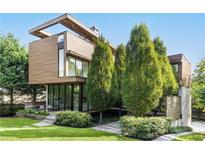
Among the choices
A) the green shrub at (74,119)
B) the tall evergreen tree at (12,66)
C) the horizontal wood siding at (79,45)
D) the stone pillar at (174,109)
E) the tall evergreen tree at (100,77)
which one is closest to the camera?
the stone pillar at (174,109)

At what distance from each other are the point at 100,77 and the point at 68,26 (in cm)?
247

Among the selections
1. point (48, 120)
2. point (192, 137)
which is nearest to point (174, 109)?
point (192, 137)

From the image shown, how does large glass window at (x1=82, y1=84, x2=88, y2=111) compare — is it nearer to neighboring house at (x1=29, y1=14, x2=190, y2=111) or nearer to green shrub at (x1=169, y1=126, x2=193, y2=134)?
neighboring house at (x1=29, y1=14, x2=190, y2=111)

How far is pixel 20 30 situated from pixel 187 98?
6114 mm

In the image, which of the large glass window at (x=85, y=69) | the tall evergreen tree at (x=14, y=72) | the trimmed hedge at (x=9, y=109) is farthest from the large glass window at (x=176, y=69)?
the trimmed hedge at (x=9, y=109)

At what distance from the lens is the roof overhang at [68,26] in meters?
8.59

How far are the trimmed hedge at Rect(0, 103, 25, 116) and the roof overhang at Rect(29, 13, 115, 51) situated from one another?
351 cm

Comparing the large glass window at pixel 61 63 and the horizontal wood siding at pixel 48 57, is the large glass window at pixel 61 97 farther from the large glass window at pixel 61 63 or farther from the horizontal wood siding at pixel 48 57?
the large glass window at pixel 61 63

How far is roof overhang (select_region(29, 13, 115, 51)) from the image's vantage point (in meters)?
8.59

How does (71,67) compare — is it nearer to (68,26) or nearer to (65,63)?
(65,63)

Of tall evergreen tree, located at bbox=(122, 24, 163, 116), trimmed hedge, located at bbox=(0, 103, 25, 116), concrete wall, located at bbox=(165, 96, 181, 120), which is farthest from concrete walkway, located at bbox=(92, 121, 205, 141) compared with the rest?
trimmed hedge, located at bbox=(0, 103, 25, 116)
